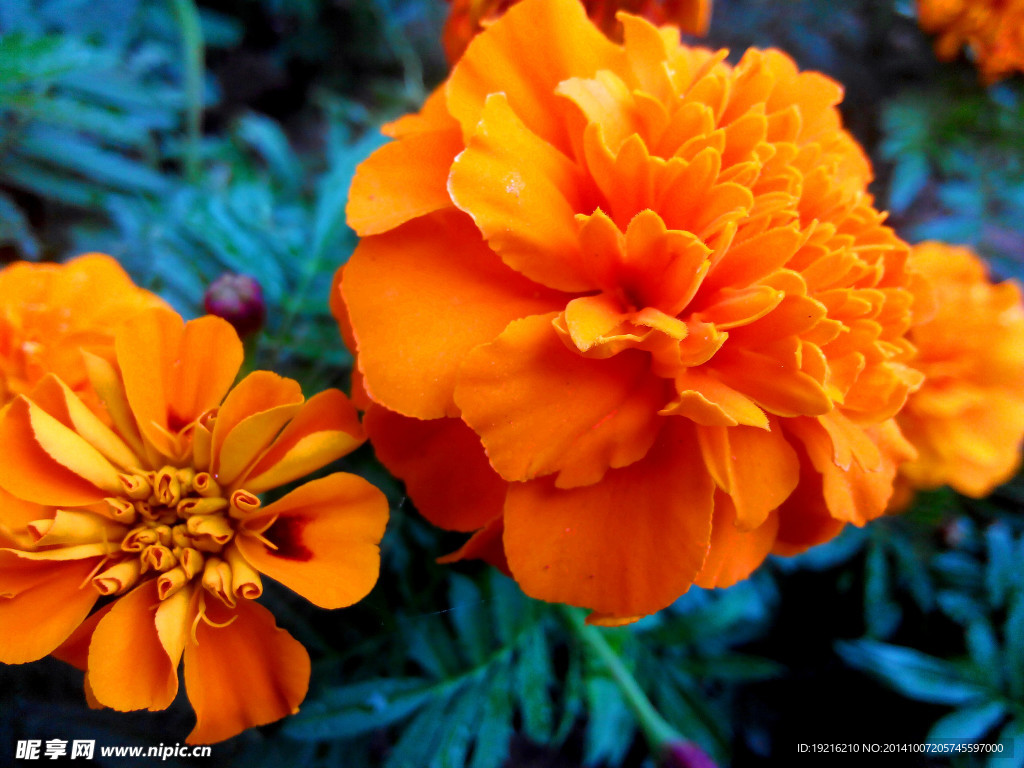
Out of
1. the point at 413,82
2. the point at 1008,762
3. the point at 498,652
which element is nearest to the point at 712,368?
the point at 498,652

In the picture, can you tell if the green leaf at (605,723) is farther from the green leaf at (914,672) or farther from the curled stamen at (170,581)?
the curled stamen at (170,581)

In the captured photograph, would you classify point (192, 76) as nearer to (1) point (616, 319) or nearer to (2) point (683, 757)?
(1) point (616, 319)

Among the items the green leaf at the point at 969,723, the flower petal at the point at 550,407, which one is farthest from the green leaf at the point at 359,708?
the green leaf at the point at 969,723

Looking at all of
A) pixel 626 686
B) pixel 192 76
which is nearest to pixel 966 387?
pixel 626 686

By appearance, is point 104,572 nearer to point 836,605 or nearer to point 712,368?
point 712,368

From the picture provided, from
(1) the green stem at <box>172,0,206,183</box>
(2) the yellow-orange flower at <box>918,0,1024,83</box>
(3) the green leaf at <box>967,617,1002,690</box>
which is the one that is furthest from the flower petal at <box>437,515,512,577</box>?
(2) the yellow-orange flower at <box>918,0,1024,83</box>
